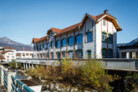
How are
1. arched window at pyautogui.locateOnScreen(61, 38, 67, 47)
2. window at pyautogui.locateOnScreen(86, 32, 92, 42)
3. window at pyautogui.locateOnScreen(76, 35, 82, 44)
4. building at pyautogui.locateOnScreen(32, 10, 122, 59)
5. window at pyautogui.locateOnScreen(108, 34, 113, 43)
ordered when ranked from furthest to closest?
arched window at pyautogui.locateOnScreen(61, 38, 67, 47), window at pyautogui.locateOnScreen(76, 35, 82, 44), window at pyautogui.locateOnScreen(108, 34, 113, 43), window at pyautogui.locateOnScreen(86, 32, 92, 42), building at pyautogui.locateOnScreen(32, 10, 122, 59)

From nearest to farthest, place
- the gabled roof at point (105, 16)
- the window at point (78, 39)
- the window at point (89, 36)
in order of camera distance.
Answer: the gabled roof at point (105, 16), the window at point (89, 36), the window at point (78, 39)

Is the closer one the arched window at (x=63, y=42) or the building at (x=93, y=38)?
the building at (x=93, y=38)

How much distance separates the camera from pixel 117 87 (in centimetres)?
1212

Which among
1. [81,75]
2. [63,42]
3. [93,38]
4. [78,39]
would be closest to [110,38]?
[93,38]

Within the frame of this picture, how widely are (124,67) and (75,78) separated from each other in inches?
294

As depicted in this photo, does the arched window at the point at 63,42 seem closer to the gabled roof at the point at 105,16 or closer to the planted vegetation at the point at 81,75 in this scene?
the gabled roof at the point at 105,16

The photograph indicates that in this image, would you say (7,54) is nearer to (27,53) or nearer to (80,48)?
(27,53)

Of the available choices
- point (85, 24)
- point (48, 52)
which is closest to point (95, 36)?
point (85, 24)

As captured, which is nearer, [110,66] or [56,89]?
[110,66]

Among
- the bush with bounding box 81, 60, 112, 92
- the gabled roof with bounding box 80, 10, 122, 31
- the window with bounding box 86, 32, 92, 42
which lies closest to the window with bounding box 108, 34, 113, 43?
the gabled roof with bounding box 80, 10, 122, 31

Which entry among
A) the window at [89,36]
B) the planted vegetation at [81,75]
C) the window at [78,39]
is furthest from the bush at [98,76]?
the window at [78,39]

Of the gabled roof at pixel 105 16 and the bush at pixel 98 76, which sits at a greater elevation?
the gabled roof at pixel 105 16

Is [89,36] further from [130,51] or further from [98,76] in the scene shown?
[98,76]

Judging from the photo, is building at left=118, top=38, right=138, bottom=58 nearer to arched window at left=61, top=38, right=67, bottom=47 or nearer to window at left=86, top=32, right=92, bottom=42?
window at left=86, top=32, right=92, bottom=42
